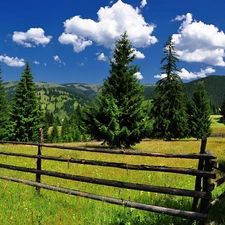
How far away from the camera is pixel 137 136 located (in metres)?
24.1

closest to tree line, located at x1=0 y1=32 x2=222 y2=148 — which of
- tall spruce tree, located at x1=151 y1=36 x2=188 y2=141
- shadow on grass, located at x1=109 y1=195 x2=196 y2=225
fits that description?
tall spruce tree, located at x1=151 y1=36 x2=188 y2=141

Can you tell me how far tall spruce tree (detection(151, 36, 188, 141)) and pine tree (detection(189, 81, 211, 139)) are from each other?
8753 mm

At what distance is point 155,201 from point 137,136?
54.3ft

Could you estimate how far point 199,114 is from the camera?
1975 inches

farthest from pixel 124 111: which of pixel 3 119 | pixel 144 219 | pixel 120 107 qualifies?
pixel 3 119

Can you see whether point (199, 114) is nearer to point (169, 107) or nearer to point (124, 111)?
point (169, 107)

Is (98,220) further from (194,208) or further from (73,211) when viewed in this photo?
(194,208)

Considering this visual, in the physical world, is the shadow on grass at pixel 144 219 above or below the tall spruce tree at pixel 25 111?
below

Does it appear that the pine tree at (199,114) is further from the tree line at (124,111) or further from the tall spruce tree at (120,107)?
the tall spruce tree at (120,107)

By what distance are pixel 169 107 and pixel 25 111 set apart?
72.1ft

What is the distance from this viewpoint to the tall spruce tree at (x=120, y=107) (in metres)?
23.0

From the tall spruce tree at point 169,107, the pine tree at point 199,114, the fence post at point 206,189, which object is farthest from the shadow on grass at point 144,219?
the pine tree at point 199,114

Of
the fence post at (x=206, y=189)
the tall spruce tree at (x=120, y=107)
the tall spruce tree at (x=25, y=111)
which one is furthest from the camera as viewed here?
the tall spruce tree at (x=25, y=111)

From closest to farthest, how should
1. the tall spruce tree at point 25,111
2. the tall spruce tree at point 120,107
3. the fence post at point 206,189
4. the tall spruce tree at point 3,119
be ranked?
the fence post at point 206,189, the tall spruce tree at point 120,107, the tall spruce tree at point 25,111, the tall spruce tree at point 3,119
